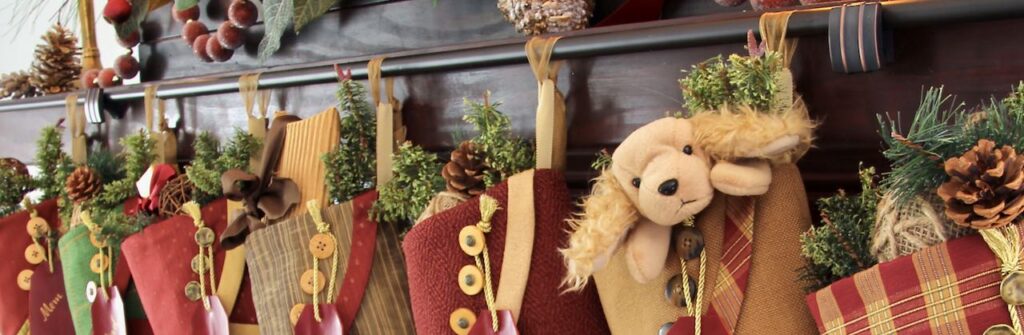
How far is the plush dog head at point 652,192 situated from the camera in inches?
23.5

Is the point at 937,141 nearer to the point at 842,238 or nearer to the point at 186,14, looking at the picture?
the point at 842,238

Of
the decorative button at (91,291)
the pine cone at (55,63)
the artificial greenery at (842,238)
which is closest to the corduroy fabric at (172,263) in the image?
the decorative button at (91,291)

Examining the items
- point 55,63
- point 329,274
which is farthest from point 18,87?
point 329,274

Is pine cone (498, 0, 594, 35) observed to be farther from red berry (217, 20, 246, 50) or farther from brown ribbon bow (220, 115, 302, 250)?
red berry (217, 20, 246, 50)

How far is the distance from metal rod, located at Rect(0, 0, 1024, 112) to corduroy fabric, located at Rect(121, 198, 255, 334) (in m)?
0.15

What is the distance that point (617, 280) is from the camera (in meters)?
0.70

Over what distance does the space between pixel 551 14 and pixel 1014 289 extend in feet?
1.44

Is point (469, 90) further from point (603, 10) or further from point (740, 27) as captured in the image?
point (740, 27)

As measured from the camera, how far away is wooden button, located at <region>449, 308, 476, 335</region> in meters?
0.76

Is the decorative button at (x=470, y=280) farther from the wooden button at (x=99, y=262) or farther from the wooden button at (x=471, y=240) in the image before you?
the wooden button at (x=99, y=262)

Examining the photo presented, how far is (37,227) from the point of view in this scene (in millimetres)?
1194

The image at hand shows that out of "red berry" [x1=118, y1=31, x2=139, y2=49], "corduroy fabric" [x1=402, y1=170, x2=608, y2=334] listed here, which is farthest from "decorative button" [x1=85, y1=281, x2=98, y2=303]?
"corduroy fabric" [x1=402, y1=170, x2=608, y2=334]

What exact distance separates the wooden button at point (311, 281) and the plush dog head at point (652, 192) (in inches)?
12.9

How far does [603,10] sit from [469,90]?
0.15 m
